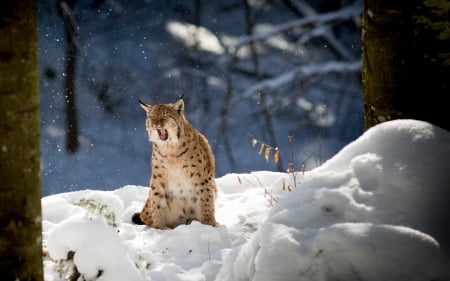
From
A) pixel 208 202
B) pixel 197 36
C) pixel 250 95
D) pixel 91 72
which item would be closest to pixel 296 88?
pixel 250 95

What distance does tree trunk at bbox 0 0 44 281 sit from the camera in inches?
75.7

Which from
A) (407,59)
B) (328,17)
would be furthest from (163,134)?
(328,17)

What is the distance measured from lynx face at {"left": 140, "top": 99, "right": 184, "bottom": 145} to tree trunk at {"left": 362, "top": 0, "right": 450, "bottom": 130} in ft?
9.69

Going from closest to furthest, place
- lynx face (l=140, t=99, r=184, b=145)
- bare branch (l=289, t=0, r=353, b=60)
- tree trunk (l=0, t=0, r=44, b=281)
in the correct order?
tree trunk (l=0, t=0, r=44, b=281)
lynx face (l=140, t=99, r=184, b=145)
bare branch (l=289, t=0, r=353, b=60)

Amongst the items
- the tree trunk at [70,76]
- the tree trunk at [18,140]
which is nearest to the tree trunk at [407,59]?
the tree trunk at [18,140]

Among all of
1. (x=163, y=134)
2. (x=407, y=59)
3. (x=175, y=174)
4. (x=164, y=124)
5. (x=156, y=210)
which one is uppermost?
(x=407, y=59)

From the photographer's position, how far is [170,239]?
531 centimetres

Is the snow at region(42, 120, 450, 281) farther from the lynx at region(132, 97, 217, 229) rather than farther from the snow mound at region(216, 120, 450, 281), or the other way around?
the lynx at region(132, 97, 217, 229)

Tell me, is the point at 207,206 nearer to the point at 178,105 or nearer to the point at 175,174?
the point at 175,174

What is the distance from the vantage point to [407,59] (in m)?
3.19

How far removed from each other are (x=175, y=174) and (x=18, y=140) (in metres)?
4.20

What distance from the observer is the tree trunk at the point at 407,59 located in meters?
3.07

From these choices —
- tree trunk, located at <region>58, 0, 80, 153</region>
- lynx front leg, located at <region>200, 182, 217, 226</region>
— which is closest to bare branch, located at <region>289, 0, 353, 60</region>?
lynx front leg, located at <region>200, 182, 217, 226</region>

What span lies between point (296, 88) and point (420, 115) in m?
6.63
